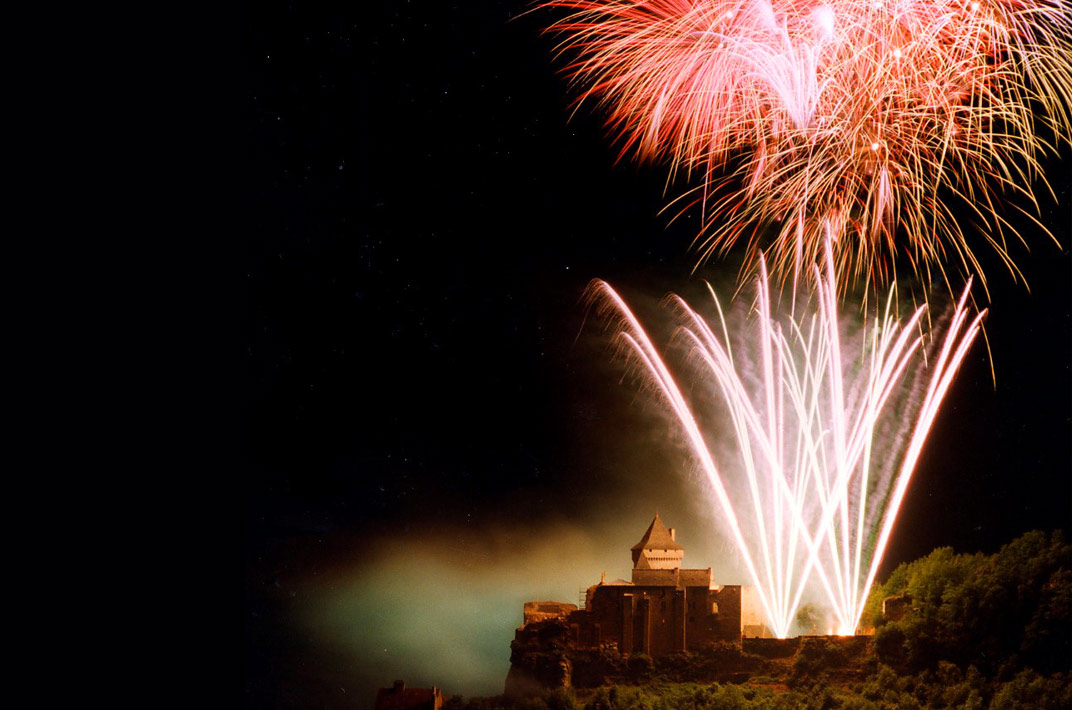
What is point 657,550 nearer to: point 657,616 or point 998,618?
point 657,616

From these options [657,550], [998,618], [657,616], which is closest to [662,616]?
[657,616]

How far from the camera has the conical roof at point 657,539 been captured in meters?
30.7

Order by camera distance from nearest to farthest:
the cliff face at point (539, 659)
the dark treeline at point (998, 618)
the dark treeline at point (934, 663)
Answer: the dark treeline at point (934, 663) < the dark treeline at point (998, 618) < the cliff face at point (539, 659)

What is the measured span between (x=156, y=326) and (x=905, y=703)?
18.1 meters

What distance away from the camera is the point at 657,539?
31016 mm

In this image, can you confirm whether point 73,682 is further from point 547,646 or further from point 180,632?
point 547,646

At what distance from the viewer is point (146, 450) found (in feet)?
38.3

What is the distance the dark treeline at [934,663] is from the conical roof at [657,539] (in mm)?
6399

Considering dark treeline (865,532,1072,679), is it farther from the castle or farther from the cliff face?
the cliff face

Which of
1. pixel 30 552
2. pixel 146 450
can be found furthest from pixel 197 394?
pixel 30 552

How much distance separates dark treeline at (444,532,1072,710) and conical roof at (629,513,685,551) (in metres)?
6.40

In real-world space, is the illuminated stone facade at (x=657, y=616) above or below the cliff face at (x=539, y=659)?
above

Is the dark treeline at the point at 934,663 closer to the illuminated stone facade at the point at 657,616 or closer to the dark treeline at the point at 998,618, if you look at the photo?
the dark treeline at the point at 998,618

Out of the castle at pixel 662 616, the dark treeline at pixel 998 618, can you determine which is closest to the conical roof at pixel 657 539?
the castle at pixel 662 616
